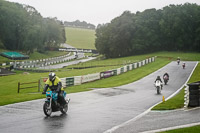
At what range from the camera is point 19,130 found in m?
10.6

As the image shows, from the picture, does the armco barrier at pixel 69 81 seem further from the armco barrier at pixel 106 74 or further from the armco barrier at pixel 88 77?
the armco barrier at pixel 106 74

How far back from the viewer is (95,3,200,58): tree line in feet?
332

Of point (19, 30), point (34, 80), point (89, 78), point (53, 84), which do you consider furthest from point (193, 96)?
point (19, 30)

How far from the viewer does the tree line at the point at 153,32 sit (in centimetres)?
10112

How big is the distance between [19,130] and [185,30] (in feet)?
320

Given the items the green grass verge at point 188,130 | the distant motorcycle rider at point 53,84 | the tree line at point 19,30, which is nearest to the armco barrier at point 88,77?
the distant motorcycle rider at point 53,84

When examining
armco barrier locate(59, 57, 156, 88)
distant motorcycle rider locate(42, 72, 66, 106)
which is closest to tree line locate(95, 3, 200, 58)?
armco barrier locate(59, 57, 156, 88)

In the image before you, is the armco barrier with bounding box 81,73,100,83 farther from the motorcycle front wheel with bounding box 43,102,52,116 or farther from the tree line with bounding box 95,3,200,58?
the tree line with bounding box 95,3,200,58

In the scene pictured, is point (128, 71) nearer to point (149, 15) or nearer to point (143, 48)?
point (143, 48)

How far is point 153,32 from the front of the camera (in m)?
104

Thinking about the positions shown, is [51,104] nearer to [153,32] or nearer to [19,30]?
[153,32]

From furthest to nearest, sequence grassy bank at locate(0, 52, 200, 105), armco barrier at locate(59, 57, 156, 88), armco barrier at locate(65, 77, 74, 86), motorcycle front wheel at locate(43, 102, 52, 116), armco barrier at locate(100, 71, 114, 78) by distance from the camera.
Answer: armco barrier at locate(100, 71, 114, 78), armco barrier at locate(59, 57, 156, 88), armco barrier at locate(65, 77, 74, 86), grassy bank at locate(0, 52, 200, 105), motorcycle front wheel at locate(43, 102, 52, 116)

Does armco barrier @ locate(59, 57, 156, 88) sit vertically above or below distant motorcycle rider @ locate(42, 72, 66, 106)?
below

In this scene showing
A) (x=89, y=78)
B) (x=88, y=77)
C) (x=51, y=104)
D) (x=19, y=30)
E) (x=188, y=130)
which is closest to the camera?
(x=188, y=130)
